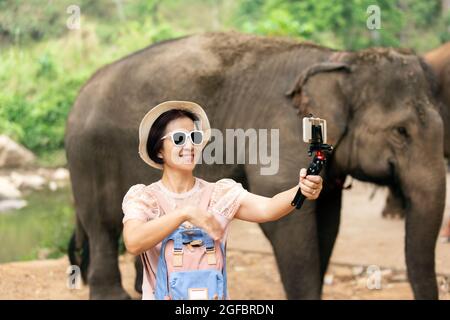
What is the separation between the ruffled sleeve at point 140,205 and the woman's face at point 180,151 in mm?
103

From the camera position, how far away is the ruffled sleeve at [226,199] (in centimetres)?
252

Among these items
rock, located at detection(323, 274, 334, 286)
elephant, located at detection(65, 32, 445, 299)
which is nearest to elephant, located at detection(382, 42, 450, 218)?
rock, located at detection(323, 274, 334, 286)

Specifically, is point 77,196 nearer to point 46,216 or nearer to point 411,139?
point 411,139

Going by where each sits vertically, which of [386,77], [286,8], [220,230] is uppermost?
[286,8]

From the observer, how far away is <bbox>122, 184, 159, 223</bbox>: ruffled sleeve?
7.97 ft

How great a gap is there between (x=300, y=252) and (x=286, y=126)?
70 centimetres

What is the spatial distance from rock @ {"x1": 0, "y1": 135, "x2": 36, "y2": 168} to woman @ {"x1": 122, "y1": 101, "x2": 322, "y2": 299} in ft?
41.2

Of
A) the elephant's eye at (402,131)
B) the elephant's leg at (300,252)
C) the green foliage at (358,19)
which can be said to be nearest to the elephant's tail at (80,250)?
the elephant's leg at (300,252)

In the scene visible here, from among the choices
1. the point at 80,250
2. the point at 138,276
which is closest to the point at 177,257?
the point at 138,276

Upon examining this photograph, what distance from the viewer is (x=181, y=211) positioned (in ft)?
7.54

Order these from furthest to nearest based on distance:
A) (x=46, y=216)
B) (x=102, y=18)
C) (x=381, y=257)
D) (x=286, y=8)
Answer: (x=102, y=18), (x=286, y=8), (x=46, y=216), (x=381, y=257)

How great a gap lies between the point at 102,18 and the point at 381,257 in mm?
21106

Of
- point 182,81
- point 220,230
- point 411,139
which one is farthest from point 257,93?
point 220,230

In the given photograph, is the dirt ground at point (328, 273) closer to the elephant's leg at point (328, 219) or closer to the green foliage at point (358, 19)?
the elephant's leg at point (328, 219)
